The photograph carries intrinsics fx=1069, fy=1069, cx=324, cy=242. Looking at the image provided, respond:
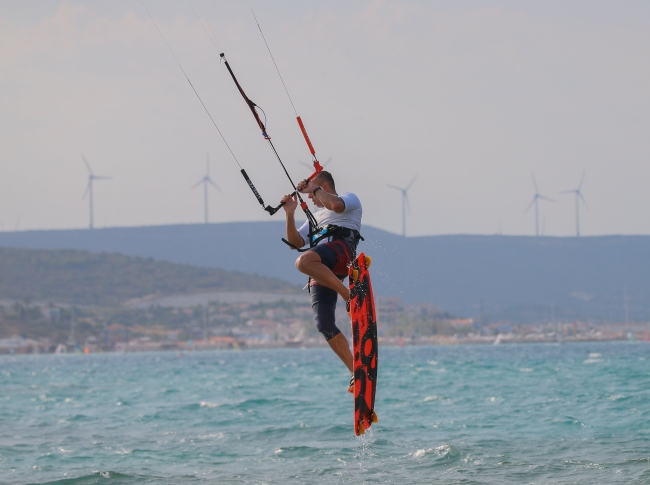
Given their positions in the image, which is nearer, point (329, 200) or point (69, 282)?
point (329, 200)

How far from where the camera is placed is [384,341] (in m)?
198

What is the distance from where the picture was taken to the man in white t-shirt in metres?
12.3

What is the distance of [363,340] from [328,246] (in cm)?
118

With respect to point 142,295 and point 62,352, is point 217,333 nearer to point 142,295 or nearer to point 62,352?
point 142,295

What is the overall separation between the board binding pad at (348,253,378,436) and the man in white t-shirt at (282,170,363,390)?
138mm

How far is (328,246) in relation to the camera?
12.6 meters

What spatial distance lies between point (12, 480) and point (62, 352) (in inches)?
6007

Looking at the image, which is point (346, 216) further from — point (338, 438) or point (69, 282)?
point (69, 282)

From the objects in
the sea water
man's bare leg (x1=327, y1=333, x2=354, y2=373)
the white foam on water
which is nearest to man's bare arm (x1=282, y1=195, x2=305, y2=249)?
man's bare leg (x1=327, y1=333, x2=354, y2=373)

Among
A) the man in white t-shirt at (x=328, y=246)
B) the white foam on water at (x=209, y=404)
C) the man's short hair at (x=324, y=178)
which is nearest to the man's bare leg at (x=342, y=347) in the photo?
the man in white t-shirt at (x=328, y=246)

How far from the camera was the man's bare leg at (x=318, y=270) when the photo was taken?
1236 centimetres

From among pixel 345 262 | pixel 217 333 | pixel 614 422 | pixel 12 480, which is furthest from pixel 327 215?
pixel 217 333

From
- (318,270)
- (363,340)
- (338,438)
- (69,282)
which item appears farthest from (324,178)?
(69,282)

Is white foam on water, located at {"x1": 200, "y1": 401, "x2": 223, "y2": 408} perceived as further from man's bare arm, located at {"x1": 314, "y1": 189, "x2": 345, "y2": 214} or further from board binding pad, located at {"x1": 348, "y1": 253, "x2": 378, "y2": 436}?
man's bare arm, located at {"x1": 314, "y1": 189, "x2": 345, "y2": 214}
